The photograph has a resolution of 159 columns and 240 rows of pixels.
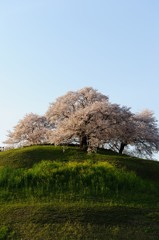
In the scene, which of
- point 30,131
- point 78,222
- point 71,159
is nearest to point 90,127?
point 71,159

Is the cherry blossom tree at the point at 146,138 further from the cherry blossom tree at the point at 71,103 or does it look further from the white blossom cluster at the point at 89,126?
the cherry blossom tree at the point at 71,103

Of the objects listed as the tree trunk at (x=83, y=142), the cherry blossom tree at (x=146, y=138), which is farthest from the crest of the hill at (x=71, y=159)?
the cherry blossom tree at (x=146, y=138)

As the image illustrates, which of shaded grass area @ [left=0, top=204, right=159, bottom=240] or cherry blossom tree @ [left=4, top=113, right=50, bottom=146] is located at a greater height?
cherry blossom tree @ [left=4, top=113, right=50, bottom=146]

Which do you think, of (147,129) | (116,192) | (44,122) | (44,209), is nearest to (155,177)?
(116,192)

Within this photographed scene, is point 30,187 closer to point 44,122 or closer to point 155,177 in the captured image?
point 155,177

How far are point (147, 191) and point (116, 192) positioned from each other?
2834 mm

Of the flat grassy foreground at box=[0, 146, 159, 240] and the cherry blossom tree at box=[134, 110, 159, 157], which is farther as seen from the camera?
the cherry blossom tree at box=[134, 110, 159, 157]

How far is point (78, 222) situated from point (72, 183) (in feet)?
26.4

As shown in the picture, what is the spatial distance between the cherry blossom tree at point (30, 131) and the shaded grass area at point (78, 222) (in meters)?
33.0

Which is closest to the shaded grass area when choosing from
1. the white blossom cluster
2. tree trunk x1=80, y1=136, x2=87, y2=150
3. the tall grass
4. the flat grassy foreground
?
the flat grassy foreground

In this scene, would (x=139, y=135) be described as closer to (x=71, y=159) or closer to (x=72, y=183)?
(x=71, y=159)

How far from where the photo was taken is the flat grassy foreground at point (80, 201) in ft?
71.7

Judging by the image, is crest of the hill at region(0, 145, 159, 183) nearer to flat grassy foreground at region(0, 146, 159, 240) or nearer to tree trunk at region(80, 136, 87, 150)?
flat grassy foreground at region(0, 146, 159, 240)

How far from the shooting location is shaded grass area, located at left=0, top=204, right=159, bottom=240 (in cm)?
2134
